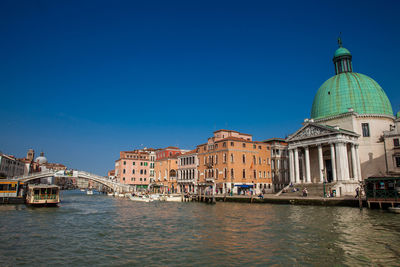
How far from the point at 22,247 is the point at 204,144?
141 feet

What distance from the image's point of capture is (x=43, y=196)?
115ft

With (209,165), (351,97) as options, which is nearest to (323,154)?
(351,97)

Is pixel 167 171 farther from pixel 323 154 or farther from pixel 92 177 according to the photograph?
pixel 323 154

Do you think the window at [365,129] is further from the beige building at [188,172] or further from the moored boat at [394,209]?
the beige building at [188,172]

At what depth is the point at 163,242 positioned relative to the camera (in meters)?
15.2

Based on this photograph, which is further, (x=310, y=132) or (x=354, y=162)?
(x=310, y=132)

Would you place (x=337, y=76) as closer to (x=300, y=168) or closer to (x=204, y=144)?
(x=300, y=168)

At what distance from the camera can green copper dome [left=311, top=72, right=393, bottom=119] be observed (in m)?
45.4

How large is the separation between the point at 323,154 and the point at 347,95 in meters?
10.0

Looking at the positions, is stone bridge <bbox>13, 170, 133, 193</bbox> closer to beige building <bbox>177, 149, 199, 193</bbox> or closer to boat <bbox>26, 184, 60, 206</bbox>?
beige building <bbox>177, 149, 199, 193</bbox>

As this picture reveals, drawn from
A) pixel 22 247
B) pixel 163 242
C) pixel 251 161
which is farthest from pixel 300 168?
pixel 22 247

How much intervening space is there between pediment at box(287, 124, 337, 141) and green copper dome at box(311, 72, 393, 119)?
16.7 ft

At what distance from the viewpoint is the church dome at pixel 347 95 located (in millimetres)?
45500

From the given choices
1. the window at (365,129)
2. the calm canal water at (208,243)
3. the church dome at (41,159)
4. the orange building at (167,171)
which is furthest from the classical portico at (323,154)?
the church dome at (41,159)
